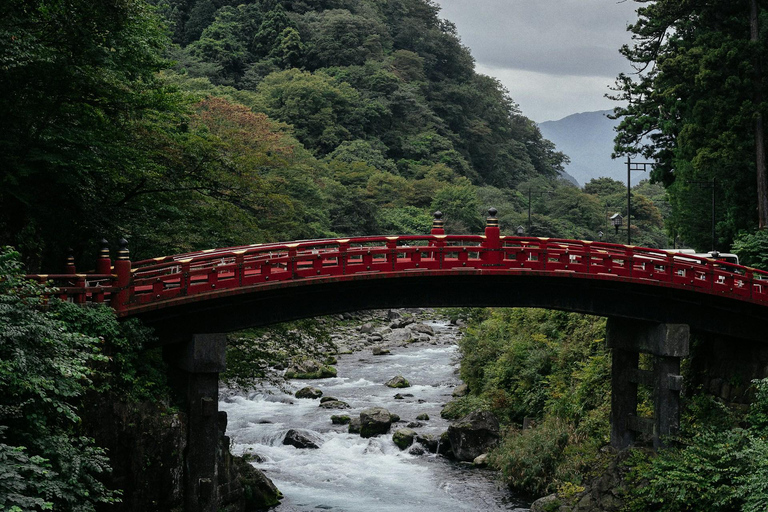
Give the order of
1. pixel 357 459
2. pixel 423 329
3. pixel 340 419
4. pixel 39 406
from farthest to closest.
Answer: pixel 423 329, pixel 340 419, pixel 357 459, pixel 39 406

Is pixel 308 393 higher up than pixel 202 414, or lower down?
lower down

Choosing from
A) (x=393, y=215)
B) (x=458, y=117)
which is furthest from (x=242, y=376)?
(x=458, y=117)

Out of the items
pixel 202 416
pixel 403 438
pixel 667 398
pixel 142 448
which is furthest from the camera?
pixel 403 438

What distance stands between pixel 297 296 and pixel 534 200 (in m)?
80.2

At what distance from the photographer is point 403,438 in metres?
34.1

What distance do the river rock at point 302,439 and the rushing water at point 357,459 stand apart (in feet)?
0.83

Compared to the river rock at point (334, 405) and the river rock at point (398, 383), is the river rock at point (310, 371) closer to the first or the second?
the river rock at point (398, 383)

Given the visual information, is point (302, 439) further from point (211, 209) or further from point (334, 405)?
point (211, 209)

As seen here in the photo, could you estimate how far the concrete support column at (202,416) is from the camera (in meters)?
22.0

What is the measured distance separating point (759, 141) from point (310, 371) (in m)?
25.2

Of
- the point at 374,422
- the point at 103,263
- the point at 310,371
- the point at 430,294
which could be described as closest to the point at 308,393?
the point at 310,371

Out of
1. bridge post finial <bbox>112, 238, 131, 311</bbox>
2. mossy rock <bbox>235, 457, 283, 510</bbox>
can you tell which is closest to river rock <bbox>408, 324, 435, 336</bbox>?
mossy rock <bbox>235, 457, 283, 510</bbox>

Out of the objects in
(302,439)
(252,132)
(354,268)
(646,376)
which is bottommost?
(302,439)

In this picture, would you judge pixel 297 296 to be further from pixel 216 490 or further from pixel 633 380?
pixel 633 380
